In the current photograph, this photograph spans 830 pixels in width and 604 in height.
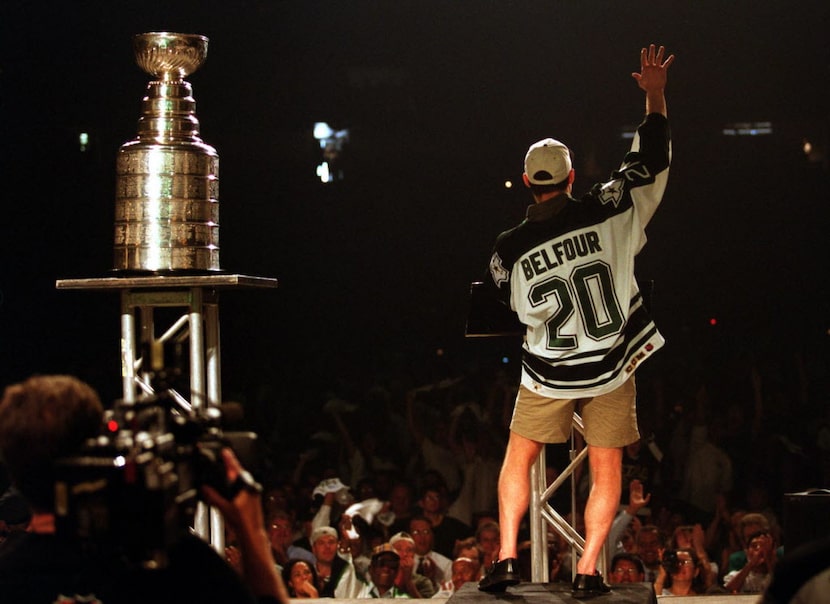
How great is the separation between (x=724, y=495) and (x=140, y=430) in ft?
18.1

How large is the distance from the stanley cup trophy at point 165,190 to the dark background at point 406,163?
12.6ft

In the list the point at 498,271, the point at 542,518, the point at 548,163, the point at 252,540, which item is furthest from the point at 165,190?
the point at 252,540

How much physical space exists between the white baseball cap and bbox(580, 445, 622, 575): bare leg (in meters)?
0.82

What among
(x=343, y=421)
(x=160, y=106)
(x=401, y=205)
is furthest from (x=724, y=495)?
(x=160, y=106)

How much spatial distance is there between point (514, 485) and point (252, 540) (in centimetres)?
191

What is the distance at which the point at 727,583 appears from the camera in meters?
6.18

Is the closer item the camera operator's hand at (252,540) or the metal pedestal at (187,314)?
the camera operator's hand at (252,540)

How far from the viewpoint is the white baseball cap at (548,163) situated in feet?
12.0

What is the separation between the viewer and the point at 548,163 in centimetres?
365

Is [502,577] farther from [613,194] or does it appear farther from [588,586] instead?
[613,194]

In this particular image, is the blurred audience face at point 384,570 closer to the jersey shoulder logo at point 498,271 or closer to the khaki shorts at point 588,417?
the khaki shorts at point 588,417

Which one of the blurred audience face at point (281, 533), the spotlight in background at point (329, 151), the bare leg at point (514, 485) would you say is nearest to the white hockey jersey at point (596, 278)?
the bare leg at point (514, 485)

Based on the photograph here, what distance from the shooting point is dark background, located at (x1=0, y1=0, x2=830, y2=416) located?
7.93m

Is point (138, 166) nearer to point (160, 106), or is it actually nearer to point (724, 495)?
point (160, 106)
